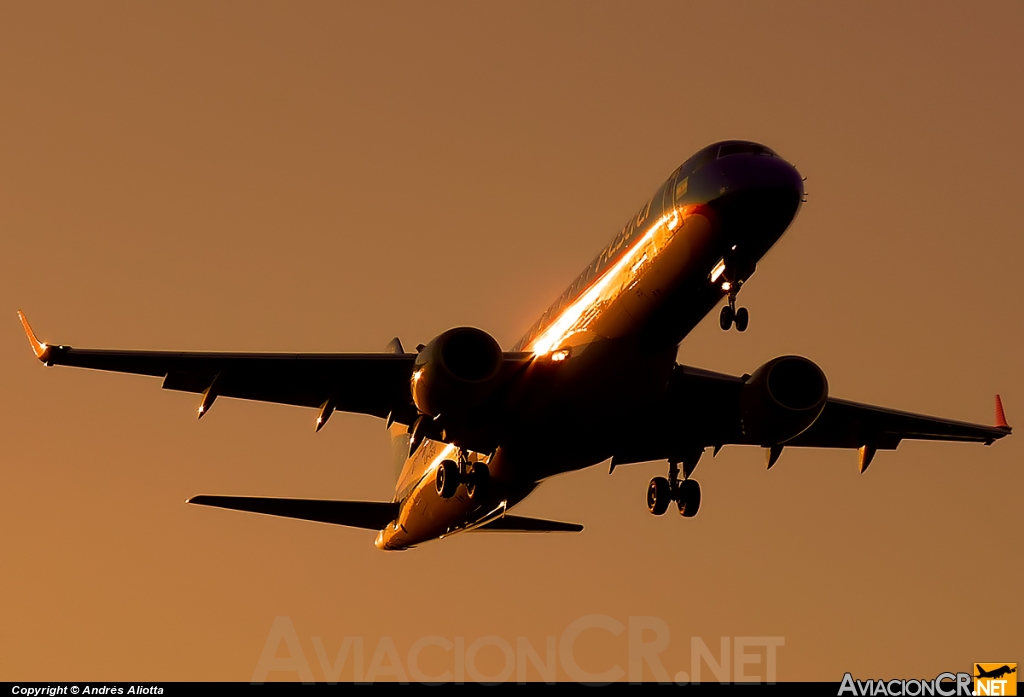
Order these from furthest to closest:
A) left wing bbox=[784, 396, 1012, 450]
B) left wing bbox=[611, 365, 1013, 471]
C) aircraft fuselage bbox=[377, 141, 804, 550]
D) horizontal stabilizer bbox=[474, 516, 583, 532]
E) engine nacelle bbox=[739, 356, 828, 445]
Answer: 1. horizontal stabilizer bbox=[474, 516, 583, 532]
2. left wing bbox=[784, 396, 1012, 450]
3. left wing bbox=[611, 365, 1013, 471]
4. engine nacelle bbox=[739, 356, 828, 445]
5. aircraft fuselage bbox=[377, 141, 804, 550]

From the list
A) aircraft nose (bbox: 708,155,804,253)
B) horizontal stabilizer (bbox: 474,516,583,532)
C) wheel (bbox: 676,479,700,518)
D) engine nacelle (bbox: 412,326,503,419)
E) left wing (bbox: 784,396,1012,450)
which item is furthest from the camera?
horizontal stabilizer (bbox: 474,516,583,532)

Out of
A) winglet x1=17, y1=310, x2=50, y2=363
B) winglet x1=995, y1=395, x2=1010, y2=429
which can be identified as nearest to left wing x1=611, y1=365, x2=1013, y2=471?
winglet x1=995, y1=395, x2=1010, y2=429

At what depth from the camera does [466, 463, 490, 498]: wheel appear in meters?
26.5

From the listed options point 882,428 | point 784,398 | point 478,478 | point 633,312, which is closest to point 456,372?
point 633,312

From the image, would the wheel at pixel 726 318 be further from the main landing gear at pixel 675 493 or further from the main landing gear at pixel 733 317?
the main landing gear at pixel 675 493

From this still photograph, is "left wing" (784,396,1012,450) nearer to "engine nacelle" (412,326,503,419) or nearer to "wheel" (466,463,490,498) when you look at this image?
"wheel" (466,463,490,498)

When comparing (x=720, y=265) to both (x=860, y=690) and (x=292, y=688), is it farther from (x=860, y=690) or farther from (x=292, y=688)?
(x=292, y=688)

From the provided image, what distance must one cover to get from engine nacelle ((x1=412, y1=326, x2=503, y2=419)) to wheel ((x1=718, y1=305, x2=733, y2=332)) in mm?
3881

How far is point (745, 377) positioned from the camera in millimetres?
26750

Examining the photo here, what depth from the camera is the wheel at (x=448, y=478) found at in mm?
26625

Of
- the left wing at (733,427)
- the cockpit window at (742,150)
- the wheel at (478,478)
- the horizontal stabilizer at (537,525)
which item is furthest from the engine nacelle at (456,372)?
the horizontal stabilizer at (537,525)

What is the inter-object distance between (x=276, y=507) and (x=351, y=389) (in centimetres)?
691

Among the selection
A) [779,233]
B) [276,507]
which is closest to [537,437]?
→ [779,233]

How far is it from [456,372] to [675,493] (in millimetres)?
7359
